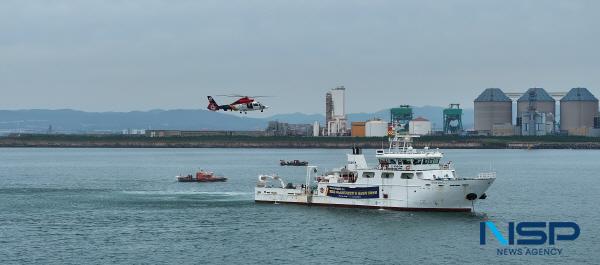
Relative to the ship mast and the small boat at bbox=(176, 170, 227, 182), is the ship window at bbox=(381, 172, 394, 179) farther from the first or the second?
the small boat at bbox=(176, 170, 227, 182)

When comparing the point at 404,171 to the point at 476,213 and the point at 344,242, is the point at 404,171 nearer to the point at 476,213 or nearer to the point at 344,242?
the point at 476,213

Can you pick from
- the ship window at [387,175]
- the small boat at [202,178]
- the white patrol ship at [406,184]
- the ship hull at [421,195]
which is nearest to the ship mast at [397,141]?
the white patrol ship at [406,184]

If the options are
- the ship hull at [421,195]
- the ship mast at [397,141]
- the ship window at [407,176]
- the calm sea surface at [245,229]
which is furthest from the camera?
the ship mast at [397,141]

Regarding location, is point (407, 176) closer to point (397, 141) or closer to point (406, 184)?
point (406, 184)

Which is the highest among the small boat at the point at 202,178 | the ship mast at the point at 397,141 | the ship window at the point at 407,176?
the ship mast at the point at 397,141

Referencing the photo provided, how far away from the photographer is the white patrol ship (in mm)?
73625

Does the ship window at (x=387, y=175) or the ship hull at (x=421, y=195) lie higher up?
the ship window at (x=387, y=175)

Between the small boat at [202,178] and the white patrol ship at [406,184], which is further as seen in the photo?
the small boat at [202,178]

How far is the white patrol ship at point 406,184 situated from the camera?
73625 mm

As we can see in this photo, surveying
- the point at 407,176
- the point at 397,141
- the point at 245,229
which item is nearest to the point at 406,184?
the point at 407,176

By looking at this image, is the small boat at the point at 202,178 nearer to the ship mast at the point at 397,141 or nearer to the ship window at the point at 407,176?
the ship mast at the point at 397,141

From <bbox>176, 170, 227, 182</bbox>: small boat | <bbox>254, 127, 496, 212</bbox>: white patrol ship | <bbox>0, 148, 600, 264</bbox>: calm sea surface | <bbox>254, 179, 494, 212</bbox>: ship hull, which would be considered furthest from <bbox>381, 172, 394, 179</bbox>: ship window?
<bbox>176, 170, 227, 182</bbox>: small boat

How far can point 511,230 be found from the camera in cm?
6431

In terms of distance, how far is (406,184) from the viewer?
74.6 meters
